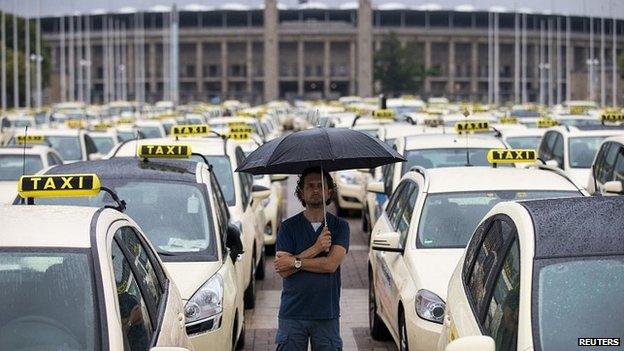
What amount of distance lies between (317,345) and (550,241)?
1982 mm

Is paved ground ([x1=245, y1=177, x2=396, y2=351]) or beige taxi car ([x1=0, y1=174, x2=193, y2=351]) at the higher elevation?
beige taxi car ([x1=0, y1=174, x2=193, y2=351])

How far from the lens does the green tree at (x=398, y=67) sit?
12312 cm

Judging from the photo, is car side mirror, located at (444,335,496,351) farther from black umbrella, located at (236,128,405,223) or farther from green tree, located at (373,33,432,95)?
green tree, located at (373,33,432,95)

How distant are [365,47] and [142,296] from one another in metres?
125

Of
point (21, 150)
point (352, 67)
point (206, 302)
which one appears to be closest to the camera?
point (206, 302)

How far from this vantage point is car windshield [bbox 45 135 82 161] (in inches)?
969

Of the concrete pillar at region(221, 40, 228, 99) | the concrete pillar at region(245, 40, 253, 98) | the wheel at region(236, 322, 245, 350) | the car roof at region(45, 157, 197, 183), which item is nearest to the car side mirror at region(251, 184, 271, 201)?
the car roof at region(45, 157, 197, 183)

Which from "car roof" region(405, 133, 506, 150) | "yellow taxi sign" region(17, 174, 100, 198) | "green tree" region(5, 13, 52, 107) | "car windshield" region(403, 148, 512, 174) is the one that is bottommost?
"car windshield" region(403, 148, 512, 174)

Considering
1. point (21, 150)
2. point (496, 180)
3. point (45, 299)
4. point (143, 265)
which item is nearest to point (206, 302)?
point (143, 265)

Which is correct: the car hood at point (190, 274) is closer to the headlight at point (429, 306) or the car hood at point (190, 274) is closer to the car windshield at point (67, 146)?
the headlight at point (429, 306)

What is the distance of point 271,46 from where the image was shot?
5212 inches

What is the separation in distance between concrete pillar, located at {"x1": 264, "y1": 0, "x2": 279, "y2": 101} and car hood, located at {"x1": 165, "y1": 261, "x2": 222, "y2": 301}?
122553 millimetres

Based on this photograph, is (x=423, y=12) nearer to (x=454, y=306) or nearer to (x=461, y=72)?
(x=461, y=72)

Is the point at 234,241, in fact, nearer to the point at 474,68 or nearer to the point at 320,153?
the point at 320,153
